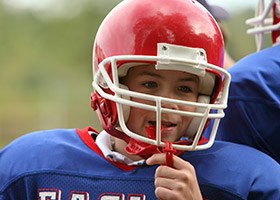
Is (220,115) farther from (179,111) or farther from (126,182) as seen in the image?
(126,182)

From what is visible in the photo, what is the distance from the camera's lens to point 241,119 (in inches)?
97.7

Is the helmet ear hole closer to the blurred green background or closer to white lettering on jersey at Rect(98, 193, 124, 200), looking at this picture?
white lettering on jersey at Rect(98, 193, 124, 200)

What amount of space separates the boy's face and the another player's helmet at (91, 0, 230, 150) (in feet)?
0.09

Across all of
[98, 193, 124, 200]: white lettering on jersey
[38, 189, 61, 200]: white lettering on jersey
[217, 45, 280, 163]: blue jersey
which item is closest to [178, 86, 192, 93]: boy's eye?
[217, 45, 280, 163]: blue jersey

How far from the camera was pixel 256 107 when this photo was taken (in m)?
2.47

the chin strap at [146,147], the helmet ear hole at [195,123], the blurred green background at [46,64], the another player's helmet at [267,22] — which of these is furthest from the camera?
the blurred green background at [46,64]

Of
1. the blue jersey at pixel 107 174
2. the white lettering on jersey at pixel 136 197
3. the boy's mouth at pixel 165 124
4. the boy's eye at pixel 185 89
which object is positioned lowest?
the white lettering on jersey at pixel 136 197

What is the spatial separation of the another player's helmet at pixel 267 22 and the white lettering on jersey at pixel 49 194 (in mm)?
930

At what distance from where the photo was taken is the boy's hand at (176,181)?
2.10 m

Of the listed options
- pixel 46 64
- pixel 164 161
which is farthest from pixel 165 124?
pixel 46 64

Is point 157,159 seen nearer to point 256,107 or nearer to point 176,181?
point 176,181

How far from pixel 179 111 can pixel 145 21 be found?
0.33 meters

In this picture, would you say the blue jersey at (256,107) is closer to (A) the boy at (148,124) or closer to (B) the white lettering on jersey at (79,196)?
(A) the boy at (148,124)

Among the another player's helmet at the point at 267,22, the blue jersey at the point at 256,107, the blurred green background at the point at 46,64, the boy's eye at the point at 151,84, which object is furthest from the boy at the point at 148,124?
the blurred green background at the point at 46,64
